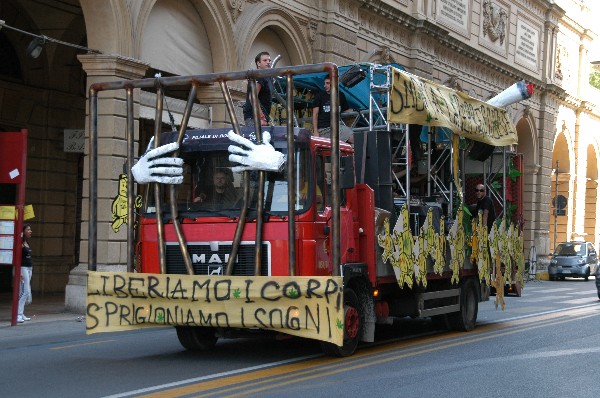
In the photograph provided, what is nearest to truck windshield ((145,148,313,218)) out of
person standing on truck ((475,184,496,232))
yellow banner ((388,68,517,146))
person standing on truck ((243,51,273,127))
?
person standing on truck ((243,51,273,127))

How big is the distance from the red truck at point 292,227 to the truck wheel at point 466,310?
7.19 feet

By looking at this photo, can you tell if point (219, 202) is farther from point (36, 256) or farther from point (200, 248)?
point (36, 256)

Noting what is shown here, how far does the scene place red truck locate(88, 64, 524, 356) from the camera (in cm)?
1173

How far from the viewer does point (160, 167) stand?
12.4 metres

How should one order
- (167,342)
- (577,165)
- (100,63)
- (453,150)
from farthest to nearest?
(577,165)
(100,63)
(453,150)
(167,342)

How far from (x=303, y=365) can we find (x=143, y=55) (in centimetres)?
1115

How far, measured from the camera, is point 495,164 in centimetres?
1834

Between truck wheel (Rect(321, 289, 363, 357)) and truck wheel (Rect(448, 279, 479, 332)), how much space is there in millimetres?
4060

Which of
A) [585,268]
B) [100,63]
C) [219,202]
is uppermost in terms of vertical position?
[100,63]

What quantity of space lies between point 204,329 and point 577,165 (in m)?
42.2

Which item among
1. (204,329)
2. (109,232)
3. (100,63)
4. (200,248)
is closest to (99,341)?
(204,329)

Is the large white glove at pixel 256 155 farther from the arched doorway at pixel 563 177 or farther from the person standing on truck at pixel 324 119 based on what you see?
the arched doorway at pixel 563 177

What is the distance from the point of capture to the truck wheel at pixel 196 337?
527 inches

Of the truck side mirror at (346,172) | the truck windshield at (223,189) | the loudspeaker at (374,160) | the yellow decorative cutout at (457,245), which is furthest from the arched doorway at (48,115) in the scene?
the truck side mirror at (346,172)
